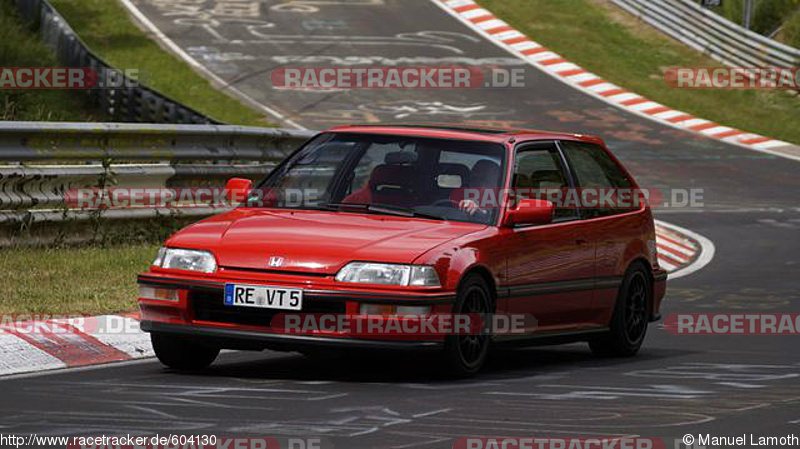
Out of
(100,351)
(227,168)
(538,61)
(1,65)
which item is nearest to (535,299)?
(100,351)

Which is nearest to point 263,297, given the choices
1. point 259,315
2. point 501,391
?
point 259,315

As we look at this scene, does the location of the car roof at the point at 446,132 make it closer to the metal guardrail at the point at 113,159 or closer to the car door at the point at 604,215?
the car door at the point at 604,215

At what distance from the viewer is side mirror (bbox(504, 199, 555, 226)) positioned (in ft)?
32.4

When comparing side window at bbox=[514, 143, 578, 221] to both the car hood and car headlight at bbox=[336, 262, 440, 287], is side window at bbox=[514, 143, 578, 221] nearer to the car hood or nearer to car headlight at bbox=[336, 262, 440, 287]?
the car hood

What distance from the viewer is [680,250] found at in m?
19.4

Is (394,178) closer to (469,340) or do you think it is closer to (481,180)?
(481,180)

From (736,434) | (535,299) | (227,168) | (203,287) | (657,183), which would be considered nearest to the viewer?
(736,434)

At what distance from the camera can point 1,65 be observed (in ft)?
90.5

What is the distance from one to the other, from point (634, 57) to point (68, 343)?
28069 mm

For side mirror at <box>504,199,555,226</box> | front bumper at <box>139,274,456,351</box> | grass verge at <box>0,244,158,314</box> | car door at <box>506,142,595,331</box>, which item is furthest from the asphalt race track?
grass verge at <box>0,244,158,314</box>

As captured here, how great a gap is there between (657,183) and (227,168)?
11448 millimetres

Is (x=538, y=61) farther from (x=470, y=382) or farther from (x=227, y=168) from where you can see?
(x=470, y=382)

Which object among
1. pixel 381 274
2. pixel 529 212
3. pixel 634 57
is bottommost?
pixel 381 274

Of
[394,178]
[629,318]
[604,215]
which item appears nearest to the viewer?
[394,178]
